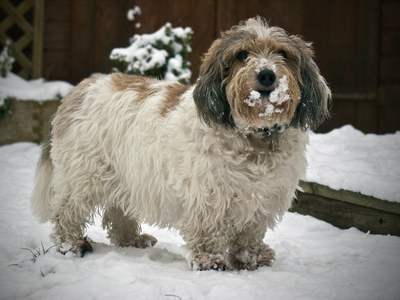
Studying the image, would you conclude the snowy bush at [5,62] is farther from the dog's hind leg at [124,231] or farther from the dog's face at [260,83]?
the dog's face at [260,83]

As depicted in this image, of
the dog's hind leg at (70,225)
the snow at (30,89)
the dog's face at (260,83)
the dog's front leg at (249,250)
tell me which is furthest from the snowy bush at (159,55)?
the dog's front leg at (249,250)

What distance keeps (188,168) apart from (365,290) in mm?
1246

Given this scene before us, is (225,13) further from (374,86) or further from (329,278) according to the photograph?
(329,278)

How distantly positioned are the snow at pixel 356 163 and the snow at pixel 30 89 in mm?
3367

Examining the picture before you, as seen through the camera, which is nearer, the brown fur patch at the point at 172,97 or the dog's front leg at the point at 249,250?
the dog's front leg at the point at 249,250

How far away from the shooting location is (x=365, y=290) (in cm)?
353

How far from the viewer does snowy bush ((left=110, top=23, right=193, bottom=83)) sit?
7.45 meters

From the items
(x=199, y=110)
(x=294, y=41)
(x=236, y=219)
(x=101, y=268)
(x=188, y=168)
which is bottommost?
(x=101, y=268)

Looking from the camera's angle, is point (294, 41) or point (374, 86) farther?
point (374, 86)

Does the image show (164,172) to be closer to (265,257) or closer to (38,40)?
(265,257)

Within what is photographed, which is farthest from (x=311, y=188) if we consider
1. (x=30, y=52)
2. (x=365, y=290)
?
(x=30, y=52)

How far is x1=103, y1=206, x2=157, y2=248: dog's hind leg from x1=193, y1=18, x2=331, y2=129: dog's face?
4.32 feet

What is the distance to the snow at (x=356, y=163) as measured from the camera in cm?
490

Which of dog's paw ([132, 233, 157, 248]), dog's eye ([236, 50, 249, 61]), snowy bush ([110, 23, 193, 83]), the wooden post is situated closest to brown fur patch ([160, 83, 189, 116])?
dog's eye ([236, 50, 249, 61])
